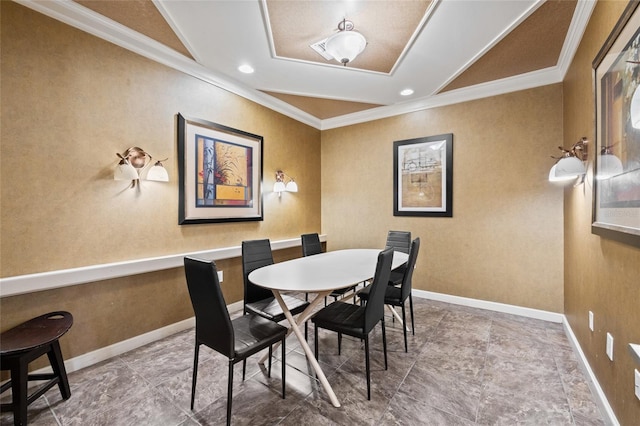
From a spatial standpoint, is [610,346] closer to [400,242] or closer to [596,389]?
[596,389]

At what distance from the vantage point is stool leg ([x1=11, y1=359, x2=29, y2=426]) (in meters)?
1.52

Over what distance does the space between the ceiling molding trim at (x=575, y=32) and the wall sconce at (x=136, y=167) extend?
3.67m

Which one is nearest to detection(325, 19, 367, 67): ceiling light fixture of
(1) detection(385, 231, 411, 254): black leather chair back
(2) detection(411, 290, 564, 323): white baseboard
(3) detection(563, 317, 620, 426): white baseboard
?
(1) detection(385, 231, 411, 254): black leather chair back

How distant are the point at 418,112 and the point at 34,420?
4.78 m

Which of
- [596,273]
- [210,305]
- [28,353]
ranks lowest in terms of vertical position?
[28,353]

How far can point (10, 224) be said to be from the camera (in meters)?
1.83

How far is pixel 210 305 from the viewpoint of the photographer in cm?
155

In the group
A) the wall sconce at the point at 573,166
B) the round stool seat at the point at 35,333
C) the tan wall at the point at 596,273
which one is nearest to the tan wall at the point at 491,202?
the tan wall at the point at 596,273

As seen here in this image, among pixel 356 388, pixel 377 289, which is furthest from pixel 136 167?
pixel 356 388

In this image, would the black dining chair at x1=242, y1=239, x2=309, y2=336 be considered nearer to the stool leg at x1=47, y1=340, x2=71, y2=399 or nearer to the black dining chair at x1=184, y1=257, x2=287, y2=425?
the black dining chair at x1=184, y1=257, x2=287, y2=425

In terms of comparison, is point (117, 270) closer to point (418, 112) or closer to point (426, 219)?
point (426, 219)

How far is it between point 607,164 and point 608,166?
0.08 ft

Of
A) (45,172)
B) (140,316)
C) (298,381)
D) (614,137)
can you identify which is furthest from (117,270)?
(614,137)

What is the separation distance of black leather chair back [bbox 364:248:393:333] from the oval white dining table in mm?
162
